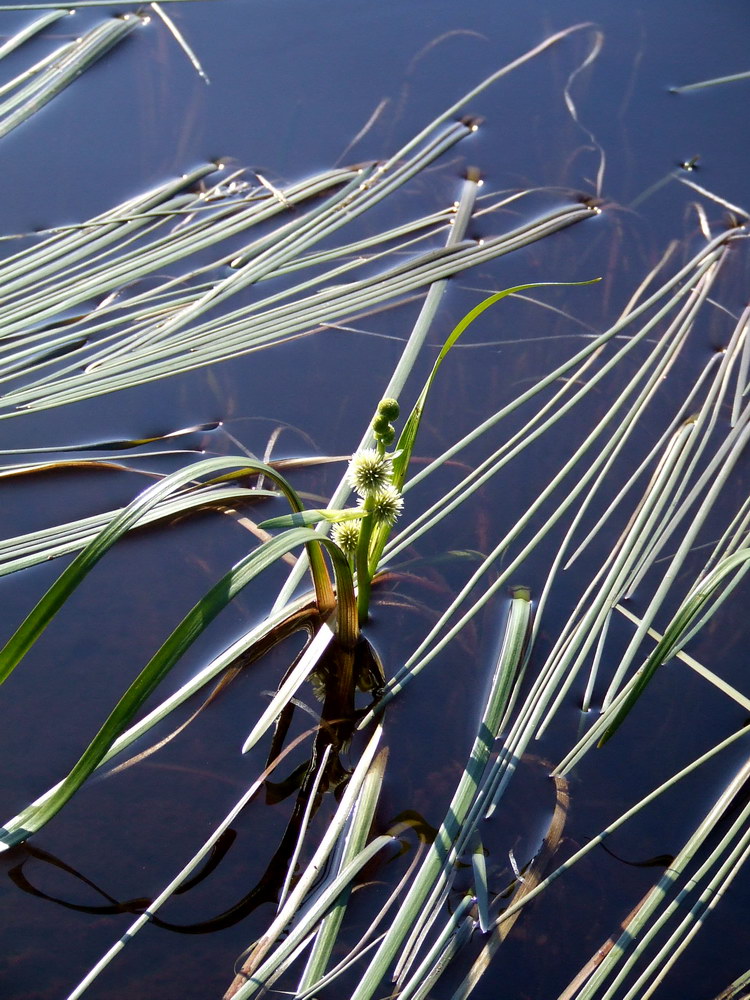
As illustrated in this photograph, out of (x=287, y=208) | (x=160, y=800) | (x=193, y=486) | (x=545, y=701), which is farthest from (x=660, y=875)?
(x=287, y=208)

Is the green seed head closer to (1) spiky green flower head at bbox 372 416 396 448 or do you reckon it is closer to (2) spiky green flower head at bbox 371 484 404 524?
(1) spiky green flower head at bbox 372 416 396 448

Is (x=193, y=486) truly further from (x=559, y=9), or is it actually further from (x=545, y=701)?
(x=559, y=9)

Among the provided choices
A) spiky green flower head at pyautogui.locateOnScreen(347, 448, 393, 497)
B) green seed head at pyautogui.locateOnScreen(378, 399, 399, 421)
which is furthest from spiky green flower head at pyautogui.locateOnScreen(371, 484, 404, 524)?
green seed head at pyautogui.locateOnScreen(378, 399, 399, 421)

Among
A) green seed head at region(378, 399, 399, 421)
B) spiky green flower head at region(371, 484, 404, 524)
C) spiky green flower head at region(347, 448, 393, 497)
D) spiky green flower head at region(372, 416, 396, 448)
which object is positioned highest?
green seed head at region(378, 399, 399, 421)

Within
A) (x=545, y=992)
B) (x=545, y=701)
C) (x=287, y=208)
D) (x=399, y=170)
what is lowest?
(x=545, y=992)

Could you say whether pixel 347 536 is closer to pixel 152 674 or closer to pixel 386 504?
pixel 386 504

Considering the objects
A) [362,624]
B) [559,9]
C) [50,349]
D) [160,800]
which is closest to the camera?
[160,800]
